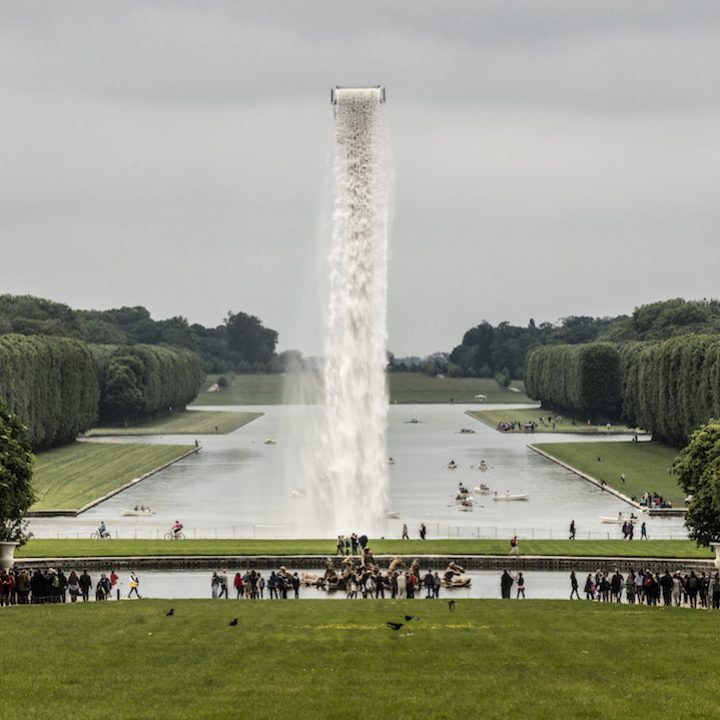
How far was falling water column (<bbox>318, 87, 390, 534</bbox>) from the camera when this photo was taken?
222 ft

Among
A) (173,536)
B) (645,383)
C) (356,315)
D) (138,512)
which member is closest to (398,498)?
(138,512)

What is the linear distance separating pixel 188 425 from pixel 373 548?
11144 centimetres

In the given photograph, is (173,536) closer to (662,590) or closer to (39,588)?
(39,588)

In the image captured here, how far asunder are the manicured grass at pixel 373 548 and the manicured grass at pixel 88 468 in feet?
42.1

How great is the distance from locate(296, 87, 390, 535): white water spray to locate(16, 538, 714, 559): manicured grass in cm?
698

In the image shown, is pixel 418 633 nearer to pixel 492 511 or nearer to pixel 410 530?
pixel 410 530

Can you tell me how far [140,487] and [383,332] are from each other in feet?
92.2

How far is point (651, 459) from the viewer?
105250 mm

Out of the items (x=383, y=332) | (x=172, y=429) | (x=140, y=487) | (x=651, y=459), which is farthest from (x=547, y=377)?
(x=383, y=332)

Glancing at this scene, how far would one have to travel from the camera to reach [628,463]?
10281cm

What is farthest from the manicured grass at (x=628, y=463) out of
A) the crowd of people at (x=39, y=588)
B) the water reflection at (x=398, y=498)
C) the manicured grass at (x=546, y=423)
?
the crowd of people at (x=39, y=588)

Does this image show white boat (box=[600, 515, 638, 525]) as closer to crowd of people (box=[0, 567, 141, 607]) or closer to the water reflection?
the water reflection

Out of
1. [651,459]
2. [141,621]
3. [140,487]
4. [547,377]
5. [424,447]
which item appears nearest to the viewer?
[141,621]

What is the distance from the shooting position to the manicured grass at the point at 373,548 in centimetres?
5491
